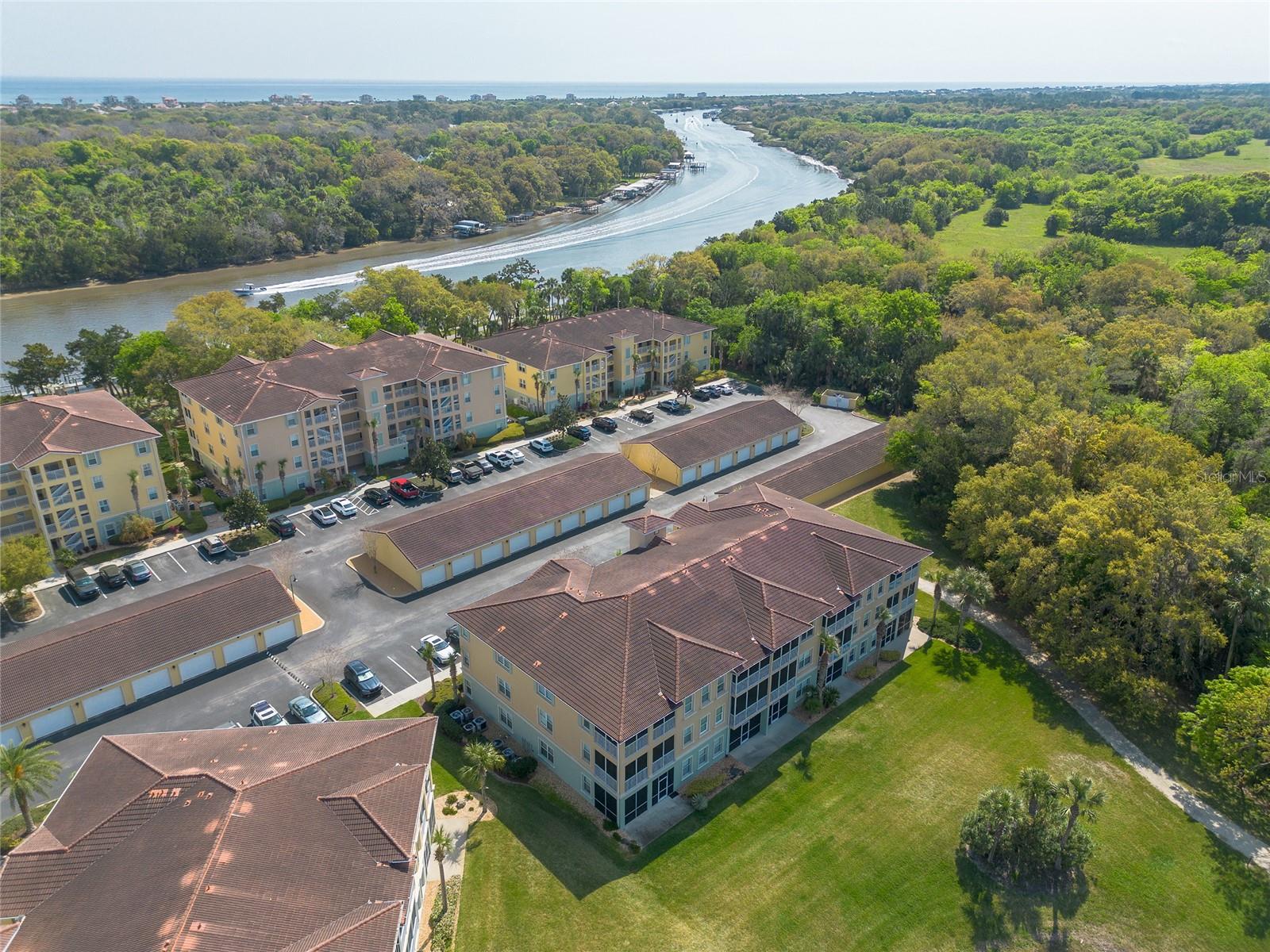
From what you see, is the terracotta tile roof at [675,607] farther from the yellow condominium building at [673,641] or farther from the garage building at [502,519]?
the garage building at [502,519]

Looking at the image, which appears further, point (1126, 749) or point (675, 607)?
point (1126, 749)

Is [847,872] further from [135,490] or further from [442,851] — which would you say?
[135,490]

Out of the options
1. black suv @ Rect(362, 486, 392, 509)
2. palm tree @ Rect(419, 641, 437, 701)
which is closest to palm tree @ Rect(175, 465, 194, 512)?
black suv @ Rect(362, 486, 392, 509)

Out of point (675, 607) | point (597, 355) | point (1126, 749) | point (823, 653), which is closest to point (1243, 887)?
point (1126, 749)

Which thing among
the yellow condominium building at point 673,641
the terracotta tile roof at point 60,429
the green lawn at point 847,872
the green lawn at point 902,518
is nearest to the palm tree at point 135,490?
the terracotta tile roof at point 60,429

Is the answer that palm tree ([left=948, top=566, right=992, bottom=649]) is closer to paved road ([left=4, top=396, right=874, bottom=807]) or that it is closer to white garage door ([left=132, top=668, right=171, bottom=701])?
paved road ([left=4, top=396, right=874, bottom=807])

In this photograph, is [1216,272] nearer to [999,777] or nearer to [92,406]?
[999,777]
